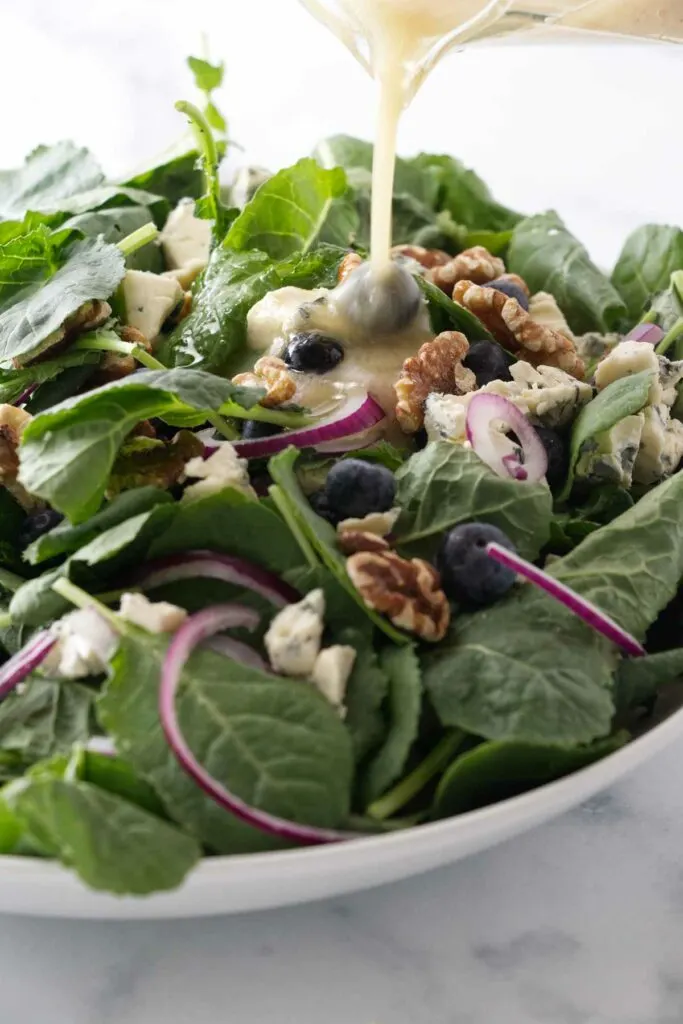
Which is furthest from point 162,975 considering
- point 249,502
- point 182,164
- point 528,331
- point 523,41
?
point 182,164

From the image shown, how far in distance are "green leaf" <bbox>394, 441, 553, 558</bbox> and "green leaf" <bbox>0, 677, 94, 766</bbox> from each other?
55 centimetres

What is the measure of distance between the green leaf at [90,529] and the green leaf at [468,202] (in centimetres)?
159

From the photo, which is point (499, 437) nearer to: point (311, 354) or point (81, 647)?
point (311, 354)

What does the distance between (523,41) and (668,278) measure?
0.65 meters

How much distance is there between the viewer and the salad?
151cm

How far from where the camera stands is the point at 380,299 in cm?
221

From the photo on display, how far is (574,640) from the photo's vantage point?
1687mm

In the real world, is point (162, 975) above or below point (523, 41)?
below

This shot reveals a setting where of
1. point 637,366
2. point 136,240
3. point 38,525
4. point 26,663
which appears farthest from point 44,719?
point 637,366

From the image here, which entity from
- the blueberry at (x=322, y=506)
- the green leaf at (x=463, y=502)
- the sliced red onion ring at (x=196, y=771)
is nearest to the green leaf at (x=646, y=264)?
the green leaf at (x=463, y=502)

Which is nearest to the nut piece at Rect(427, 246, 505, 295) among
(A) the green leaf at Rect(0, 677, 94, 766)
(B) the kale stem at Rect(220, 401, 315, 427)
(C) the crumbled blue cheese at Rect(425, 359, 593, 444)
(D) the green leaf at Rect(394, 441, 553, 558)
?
(C) the crumbled blue cheese at Rect(425, 359, 593, 444)

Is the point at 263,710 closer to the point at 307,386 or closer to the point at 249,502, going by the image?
the point at 249,502

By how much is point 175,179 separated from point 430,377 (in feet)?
3.90

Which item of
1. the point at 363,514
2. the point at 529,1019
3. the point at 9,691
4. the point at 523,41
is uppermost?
the point at 523,41
